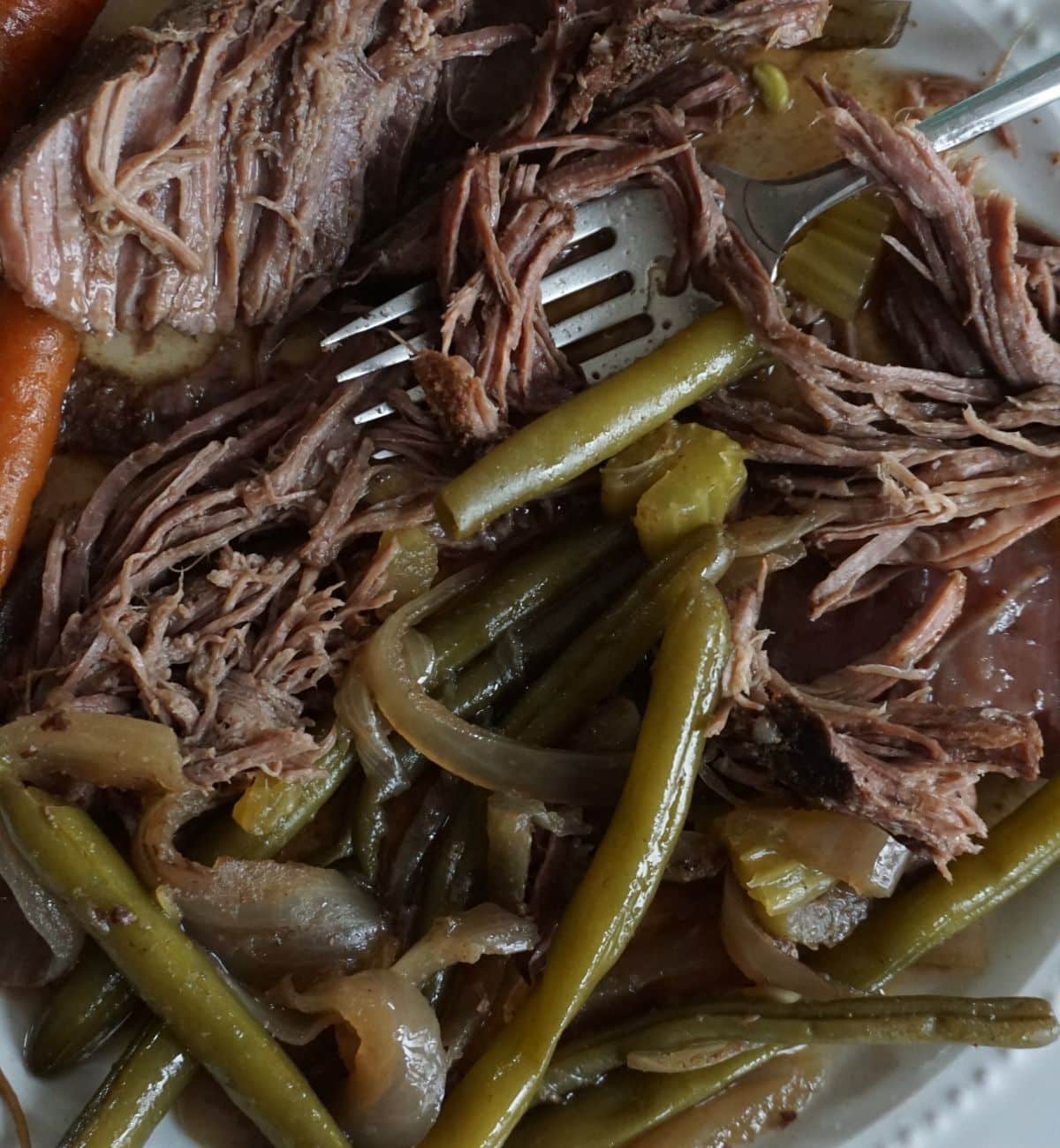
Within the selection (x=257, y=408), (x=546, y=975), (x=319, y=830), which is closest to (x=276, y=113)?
(x=257, y=408)

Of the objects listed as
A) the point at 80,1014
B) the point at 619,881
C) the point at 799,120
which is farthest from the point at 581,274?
the point at 80,1014

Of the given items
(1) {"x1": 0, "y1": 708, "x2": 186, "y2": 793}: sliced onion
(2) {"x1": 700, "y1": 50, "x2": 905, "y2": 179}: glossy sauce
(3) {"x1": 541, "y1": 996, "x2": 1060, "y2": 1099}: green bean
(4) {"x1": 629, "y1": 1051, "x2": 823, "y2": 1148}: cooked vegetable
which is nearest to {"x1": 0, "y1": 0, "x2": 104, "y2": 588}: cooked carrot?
(1) {"x1": 0, "y1": 708, "x2": 186, "y2": 793}: sliced onion

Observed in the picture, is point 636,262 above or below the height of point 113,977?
above

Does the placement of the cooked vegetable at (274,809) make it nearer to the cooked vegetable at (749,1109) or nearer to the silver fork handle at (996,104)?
the cooked vegetable at (749,1109)

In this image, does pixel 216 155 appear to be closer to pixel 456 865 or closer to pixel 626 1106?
pixel 456 865

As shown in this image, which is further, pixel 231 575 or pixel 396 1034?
pixel 231 575

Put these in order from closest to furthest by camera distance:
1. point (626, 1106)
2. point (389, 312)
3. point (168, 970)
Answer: point (168, 970) < point (626, 1106) < point (389, 312)

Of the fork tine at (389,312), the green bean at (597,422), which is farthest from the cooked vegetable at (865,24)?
the fork tine at (389,312)

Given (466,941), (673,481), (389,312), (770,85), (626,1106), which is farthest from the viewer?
(770,85)
